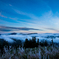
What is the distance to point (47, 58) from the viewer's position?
218 inches

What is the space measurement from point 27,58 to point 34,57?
2.14 ft

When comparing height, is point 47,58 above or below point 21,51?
below

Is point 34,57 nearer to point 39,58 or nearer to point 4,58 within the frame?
point 39,58

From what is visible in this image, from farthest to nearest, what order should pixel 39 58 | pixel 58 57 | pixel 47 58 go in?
1. pixel 58 57
2. pixel 47 58
3. pixel 39 58

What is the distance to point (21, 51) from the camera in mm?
6105

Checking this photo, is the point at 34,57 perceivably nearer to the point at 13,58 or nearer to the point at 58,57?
the point at 13,58

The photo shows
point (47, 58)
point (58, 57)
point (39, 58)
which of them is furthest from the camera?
point (58, 57)

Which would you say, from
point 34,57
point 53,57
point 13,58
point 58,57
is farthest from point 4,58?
point 58,57

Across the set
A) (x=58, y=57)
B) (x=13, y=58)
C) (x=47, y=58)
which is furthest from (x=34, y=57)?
(x=58, y=57)

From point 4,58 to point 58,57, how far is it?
4.81 meters

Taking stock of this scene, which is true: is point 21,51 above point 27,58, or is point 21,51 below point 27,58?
above

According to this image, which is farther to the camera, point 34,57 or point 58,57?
point 58,57

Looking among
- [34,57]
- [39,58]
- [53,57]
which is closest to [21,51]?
[34,57]

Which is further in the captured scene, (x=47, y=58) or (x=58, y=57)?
(x=58, y=57)
